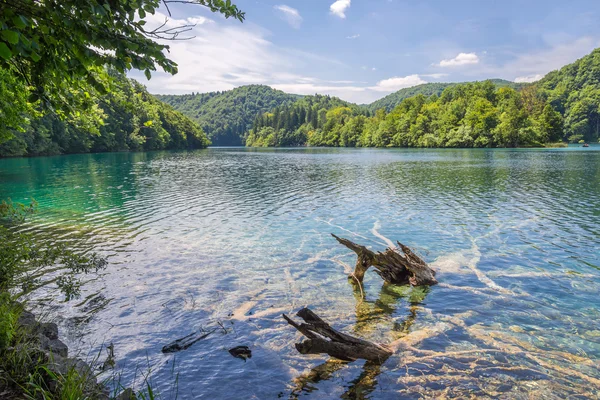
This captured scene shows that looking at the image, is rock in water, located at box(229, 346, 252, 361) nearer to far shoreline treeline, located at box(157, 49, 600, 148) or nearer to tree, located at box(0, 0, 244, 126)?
tree, located at box(0, 0, 244, 126)

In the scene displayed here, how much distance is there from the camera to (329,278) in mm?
15242

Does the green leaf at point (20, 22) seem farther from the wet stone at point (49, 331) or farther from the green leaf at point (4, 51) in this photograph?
the wet stone at point (49, 331)

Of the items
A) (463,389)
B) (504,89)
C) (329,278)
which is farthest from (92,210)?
(504,89)

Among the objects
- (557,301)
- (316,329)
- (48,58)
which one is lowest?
(557,301)

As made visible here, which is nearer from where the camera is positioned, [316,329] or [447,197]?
[316,329]

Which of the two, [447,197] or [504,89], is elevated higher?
[504,89]

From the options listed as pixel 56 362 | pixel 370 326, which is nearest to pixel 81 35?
pixel 56 362

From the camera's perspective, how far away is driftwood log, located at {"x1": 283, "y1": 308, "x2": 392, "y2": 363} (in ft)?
27.6

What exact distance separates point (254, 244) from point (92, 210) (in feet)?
48.4

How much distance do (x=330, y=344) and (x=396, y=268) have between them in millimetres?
6525

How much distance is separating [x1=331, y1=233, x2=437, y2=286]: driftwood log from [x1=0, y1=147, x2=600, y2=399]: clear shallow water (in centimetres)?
49

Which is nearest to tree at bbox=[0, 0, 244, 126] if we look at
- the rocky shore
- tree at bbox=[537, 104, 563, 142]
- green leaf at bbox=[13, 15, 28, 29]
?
green leaf at bbox=[13, 15, 28, 29]

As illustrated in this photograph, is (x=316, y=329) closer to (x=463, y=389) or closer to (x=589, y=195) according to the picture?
(x=463, y=389)

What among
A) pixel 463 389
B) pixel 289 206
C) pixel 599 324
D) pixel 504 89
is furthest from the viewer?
pixel 504 89
